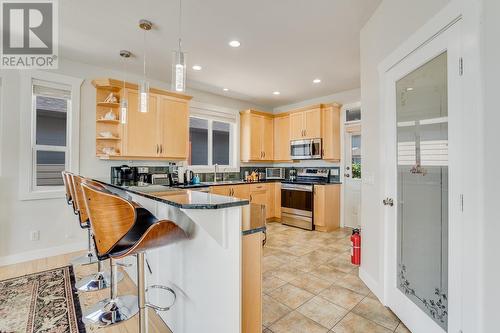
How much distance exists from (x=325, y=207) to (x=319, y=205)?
4.6 inches

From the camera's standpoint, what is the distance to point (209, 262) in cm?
145

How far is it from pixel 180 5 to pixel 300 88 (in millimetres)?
3038

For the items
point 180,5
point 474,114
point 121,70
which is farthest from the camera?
point 121,70

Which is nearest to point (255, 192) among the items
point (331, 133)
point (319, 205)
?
point (319, 205)

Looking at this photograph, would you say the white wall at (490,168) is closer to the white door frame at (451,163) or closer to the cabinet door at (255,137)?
the white door frame at (451,163)

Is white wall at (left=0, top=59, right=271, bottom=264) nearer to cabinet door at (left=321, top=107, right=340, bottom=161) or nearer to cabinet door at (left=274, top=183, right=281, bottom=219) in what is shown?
cabinet door at (left=274, top=183, right=281, bottom=219)

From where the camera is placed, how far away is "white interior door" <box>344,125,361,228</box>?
4.85 m

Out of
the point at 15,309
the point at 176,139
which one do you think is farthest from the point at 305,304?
the point at 176,139

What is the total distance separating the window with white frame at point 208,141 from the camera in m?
5.10

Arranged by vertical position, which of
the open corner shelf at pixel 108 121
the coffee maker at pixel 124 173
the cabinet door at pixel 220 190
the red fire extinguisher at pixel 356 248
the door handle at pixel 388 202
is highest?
the open corner shelf at pixel 108 121

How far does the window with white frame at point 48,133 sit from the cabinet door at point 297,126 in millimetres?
4024

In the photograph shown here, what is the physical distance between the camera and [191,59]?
11.6ft

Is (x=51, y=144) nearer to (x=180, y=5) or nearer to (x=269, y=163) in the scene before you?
(x=180, y=5)
